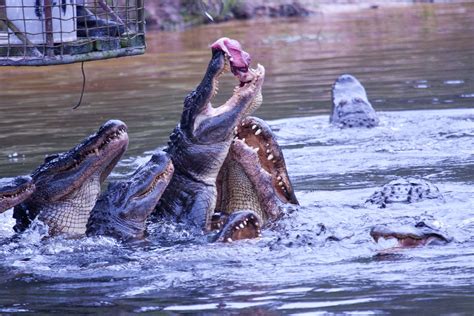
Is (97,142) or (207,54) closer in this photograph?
(97,142)

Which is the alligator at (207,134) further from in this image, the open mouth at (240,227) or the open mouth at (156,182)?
the open mouth at (240,227)

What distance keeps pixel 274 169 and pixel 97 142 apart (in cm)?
123

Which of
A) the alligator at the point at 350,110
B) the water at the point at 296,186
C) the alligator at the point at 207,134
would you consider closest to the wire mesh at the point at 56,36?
the alligator at the point at 207,134

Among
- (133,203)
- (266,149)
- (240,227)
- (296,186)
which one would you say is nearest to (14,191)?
(133,203)

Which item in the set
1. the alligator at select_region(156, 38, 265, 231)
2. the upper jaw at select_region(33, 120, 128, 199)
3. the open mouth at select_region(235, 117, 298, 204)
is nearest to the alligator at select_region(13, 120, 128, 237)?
the upper jaw at select_region(33, 120, 128, 199)

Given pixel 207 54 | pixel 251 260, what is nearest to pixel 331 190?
pixel 251 260

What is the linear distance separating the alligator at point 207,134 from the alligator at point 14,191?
38.5 inches

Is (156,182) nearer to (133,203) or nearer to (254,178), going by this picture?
(133,203)

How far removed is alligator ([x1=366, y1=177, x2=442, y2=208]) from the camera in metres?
7.82

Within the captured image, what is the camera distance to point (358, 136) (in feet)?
36.7

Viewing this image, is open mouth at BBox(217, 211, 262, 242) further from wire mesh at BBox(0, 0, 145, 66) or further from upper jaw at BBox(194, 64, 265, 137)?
wire mesh at BBox(0, 0, 145, 66)

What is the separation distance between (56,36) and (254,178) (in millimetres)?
1666

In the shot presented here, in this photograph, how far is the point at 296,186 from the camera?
29.6ft

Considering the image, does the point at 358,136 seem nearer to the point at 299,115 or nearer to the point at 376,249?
the point at 299,115
